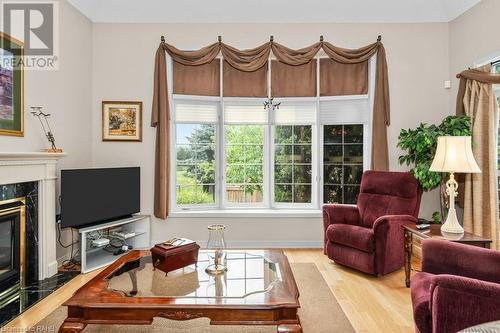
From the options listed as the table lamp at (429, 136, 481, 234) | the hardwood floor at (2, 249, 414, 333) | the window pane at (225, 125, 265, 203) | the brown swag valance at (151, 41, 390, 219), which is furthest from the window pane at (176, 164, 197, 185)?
the table lamp at (429, 136, 481, 234)

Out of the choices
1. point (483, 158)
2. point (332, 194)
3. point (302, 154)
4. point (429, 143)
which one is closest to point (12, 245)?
point (302, 154)

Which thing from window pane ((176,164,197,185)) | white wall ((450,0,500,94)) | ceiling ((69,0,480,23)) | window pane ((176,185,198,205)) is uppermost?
ceiling ((69,0,480,23))

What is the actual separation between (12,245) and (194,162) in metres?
2.28

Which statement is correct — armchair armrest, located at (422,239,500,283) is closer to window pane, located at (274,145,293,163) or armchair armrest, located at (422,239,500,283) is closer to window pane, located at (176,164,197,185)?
window pane, located at (274,145,293,163)

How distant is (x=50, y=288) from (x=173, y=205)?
1.79 m

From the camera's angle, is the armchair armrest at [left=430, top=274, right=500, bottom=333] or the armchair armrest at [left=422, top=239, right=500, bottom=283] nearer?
the armchair armrest at [left=430, top=274, right=500, bottom=333]

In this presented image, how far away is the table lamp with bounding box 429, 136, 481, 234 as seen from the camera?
110 inches

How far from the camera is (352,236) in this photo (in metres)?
3.40

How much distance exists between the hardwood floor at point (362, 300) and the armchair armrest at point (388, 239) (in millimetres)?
168

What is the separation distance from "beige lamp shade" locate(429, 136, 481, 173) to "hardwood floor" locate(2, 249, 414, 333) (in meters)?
1.23

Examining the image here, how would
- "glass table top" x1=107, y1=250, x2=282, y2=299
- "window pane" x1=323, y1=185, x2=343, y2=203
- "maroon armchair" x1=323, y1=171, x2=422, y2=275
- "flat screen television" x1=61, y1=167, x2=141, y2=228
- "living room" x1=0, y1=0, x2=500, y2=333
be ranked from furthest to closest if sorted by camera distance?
"window pane" x1=323, y1=185, x2=343, y2=203 → "flat screen television" x1=61, y1=167, x2=141, y2=228 → "maroon armchair" x1=323, y1=171, x2=422, y2=275 → "living room" x1=0, y1=0, x2=500, y2=333 → "glass table top" x1=107, y1=250, x2=282, y2=299

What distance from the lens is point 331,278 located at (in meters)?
3.38

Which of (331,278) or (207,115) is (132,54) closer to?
(207,115)

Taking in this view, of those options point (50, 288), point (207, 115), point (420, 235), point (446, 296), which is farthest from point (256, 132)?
point (446, 296)
